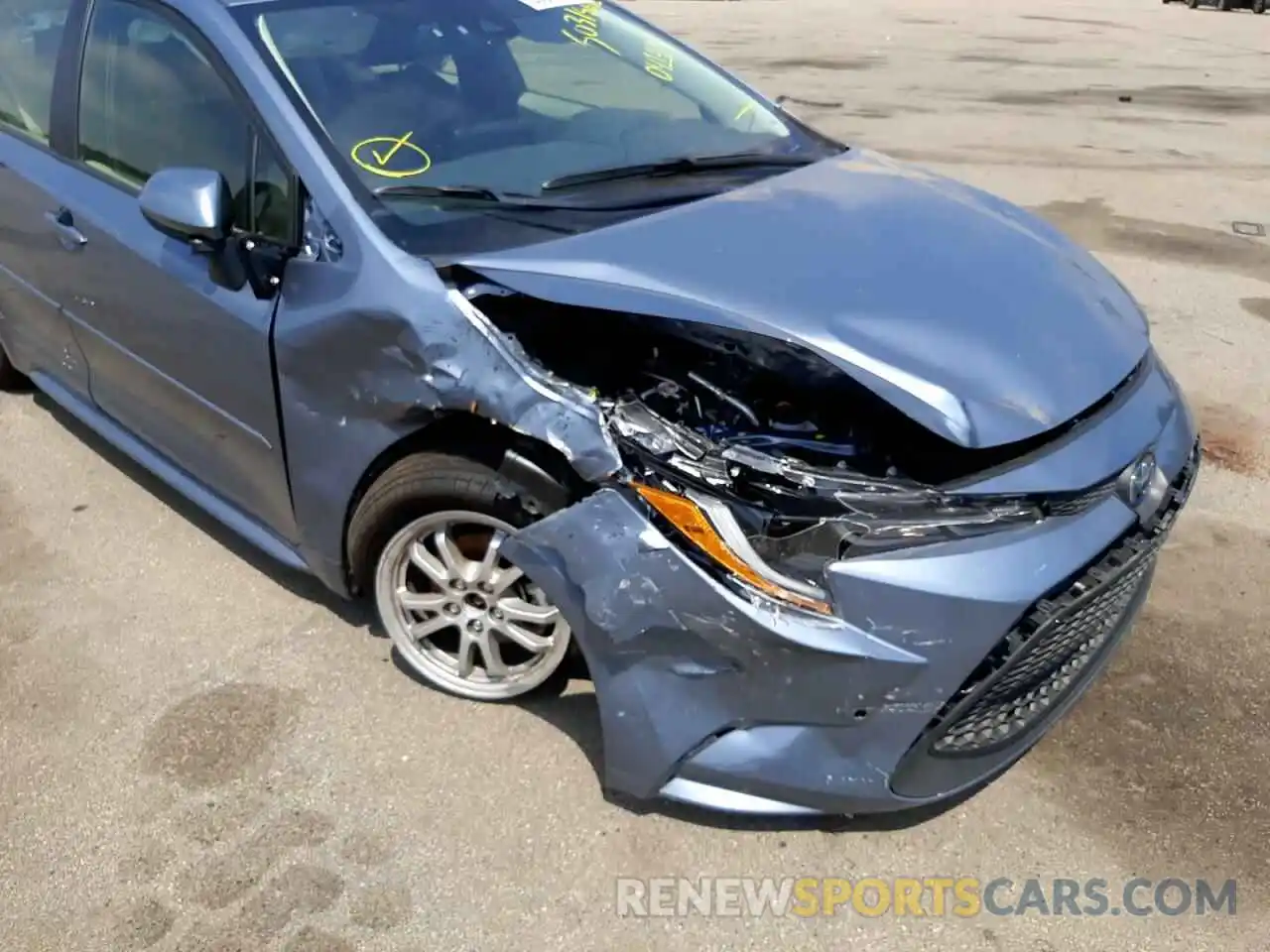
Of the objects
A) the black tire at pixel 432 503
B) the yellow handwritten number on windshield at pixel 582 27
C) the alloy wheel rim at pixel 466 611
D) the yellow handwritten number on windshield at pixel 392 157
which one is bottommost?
the alloy wheel rim at pixel 466 611

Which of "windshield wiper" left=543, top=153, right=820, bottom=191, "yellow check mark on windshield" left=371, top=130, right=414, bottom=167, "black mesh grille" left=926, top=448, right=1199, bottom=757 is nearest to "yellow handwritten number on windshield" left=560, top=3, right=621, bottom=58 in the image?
"windshield wiper" left=543, top=153, right=820, bottom=191

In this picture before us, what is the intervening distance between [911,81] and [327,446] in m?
11.8

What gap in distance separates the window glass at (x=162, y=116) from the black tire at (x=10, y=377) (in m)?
1.44

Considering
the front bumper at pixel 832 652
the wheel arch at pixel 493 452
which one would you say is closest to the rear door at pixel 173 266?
the wheel arch at pixel 493 452

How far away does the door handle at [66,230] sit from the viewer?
3.17 m

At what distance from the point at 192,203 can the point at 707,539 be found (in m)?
1.43

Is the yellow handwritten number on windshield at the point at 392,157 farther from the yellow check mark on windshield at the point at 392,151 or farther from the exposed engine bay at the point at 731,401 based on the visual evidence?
the exposed engine bay at the point at 731,401

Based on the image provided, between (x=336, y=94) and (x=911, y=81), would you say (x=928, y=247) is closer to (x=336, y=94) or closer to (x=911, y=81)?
(x=336, y=94)

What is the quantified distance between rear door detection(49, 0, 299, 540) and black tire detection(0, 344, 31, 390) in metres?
1.17

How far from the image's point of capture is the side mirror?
251 centimetres

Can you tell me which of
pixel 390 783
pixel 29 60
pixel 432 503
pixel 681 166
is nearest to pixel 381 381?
pixel 432 503

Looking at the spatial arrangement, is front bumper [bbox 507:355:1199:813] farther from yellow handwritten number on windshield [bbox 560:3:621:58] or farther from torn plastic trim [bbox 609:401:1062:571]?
yellow handwritten number on windshield [bbox 560:3:621:58]

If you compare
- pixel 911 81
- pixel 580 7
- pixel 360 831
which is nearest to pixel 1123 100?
pixel 911 81

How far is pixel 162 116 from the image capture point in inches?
117
